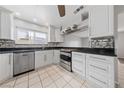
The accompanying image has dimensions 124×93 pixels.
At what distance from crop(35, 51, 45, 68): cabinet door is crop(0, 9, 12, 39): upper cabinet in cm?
122

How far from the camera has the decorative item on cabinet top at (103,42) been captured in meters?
2.04

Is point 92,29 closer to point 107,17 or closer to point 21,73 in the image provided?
point 107,17

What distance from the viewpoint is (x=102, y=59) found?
1.50 meters

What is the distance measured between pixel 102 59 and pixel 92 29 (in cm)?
98

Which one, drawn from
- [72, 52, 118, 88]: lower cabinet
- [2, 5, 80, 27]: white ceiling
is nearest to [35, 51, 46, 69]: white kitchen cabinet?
[2, 5, 80, 27]: white ceiling

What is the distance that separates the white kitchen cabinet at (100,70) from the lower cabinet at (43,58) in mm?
2146

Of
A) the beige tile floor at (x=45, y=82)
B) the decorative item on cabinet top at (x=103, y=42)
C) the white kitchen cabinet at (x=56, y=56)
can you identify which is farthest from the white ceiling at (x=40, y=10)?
the beige tile floor at (x=45, y=82)

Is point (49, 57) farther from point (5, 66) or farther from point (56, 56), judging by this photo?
point (5, 66)

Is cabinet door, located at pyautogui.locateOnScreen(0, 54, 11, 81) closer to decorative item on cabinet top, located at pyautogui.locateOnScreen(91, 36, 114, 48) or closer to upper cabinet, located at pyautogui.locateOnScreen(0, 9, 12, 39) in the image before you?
upper cabinet, located at pyautogui.locateOnScreen(0, 9, 12, 39)

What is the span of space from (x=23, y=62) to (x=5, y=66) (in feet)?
1.95

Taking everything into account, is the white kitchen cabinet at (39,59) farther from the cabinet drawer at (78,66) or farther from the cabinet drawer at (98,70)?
the cabinet drawer at (98,70)

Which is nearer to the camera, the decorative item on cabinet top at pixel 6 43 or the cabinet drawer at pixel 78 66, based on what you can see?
the cabinet drawer at pixel 78 66

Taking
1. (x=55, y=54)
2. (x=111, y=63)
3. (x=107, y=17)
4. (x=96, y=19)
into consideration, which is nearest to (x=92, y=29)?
(x=96, y=19)

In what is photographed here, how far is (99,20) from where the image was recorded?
6.24 ft
